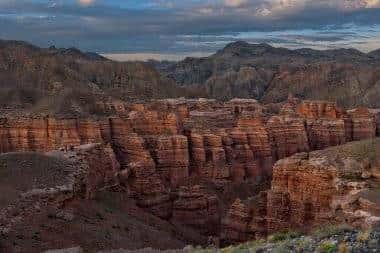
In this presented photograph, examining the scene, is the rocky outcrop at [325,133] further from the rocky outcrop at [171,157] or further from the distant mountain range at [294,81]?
the distant mountain range at [294,81]

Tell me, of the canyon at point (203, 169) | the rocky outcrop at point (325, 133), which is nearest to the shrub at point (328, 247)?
the canyon at point (203, 169)

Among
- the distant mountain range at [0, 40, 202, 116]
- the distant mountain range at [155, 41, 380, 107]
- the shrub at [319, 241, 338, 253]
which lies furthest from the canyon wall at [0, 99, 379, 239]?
the distant mountain range at [155, 41, 380, 107]

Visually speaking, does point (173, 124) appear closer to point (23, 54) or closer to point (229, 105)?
point (229, 105)

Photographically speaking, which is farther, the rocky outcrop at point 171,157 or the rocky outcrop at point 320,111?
the rocky outcrop at point 320,111

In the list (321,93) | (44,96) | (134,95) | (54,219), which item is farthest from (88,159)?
(321,93)

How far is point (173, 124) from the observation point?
54156 millimetres

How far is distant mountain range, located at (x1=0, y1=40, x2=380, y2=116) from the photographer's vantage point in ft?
252

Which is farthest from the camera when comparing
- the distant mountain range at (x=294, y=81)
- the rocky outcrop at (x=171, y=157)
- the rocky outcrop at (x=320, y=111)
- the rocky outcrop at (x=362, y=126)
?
the distant mountain range at (x=294, y=81)

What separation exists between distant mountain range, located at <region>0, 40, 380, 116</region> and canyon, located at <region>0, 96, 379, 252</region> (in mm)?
8244

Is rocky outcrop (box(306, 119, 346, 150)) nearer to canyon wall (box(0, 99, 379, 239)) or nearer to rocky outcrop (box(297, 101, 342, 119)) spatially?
canyon wall (box(0, 99, 379, 239))

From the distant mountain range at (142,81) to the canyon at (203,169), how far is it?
824cm

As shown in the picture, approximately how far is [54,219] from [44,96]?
5367 cm

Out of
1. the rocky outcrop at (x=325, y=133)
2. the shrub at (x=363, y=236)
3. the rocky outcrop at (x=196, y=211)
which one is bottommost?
the rocky outcrop at (x=196, y=211)

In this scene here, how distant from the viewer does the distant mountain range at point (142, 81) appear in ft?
252
